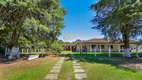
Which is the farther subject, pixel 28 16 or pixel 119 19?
pixel 28 16

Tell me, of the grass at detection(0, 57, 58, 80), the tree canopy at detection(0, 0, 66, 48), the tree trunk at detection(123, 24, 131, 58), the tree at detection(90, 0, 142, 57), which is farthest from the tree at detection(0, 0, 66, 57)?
the tree trunk at detection(123, 24, 131, 58)

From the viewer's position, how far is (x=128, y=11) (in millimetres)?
15688

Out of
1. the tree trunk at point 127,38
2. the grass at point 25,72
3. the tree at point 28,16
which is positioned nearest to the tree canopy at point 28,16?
the tree at point 28,16

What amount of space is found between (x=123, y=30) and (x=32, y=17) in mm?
10935

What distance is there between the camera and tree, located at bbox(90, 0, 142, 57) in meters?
15.6

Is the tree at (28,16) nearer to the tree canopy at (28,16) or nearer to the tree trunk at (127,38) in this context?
the tree canopy at (28,16)

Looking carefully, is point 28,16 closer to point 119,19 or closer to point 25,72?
point 25,72

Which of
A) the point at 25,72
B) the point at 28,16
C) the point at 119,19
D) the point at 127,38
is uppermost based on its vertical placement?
the point at 28,16

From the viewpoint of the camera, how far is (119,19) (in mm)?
16062

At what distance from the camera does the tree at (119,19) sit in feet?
51.3

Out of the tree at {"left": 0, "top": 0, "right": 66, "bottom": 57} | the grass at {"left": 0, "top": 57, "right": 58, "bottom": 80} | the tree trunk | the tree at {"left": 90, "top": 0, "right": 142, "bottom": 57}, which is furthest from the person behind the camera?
the tree trunk

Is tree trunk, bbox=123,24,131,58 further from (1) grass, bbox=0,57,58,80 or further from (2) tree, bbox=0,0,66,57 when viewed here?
(1) grass, bbox=0,57,58,80

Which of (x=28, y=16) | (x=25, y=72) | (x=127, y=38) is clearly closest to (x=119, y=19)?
(x=127, y=38)

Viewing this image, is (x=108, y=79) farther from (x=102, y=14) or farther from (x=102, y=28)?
(x=102, y=14)
